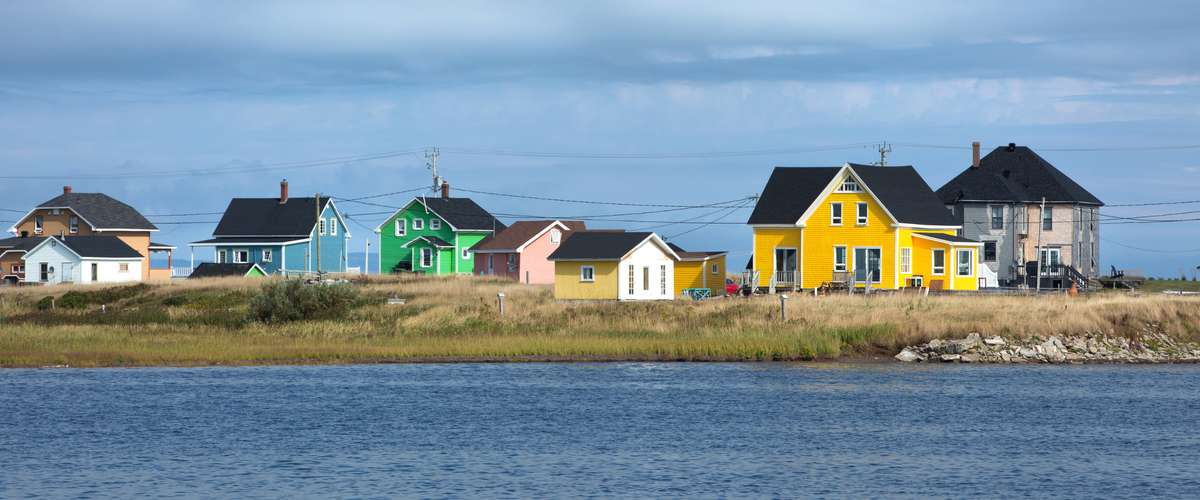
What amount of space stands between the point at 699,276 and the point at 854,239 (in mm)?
9162

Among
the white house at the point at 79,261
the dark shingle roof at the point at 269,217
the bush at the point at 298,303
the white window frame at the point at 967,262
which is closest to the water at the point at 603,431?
the bush at the point at 298,303

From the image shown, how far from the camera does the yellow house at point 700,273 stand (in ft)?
247

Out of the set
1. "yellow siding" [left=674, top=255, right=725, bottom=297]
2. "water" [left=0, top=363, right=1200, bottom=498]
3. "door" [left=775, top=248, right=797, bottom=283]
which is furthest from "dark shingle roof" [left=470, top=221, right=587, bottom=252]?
"water" [left=0, top=363, right=1200, bottom=498]

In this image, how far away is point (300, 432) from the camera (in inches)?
1357

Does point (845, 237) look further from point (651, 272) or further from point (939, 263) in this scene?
point (651, 272)

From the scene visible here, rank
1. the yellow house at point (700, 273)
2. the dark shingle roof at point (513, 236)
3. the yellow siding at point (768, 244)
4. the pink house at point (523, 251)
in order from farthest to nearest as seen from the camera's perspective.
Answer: the dark shingle roof at point (513, 236) < the pink house at point (523, 251) < the yellow house at point (700, 273) < the yellow siding at point (768, 244)

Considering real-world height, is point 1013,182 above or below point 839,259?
above

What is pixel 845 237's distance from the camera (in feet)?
232

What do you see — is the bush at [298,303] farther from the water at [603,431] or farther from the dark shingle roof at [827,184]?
the dark shingle roof at [827,184]

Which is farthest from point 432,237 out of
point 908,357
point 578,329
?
point 908,357

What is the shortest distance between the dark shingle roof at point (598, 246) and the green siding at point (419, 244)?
29570 millimetres

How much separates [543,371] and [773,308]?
1339cm

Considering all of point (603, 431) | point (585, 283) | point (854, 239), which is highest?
point (854, 239)

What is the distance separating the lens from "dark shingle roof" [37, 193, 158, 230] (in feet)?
357
